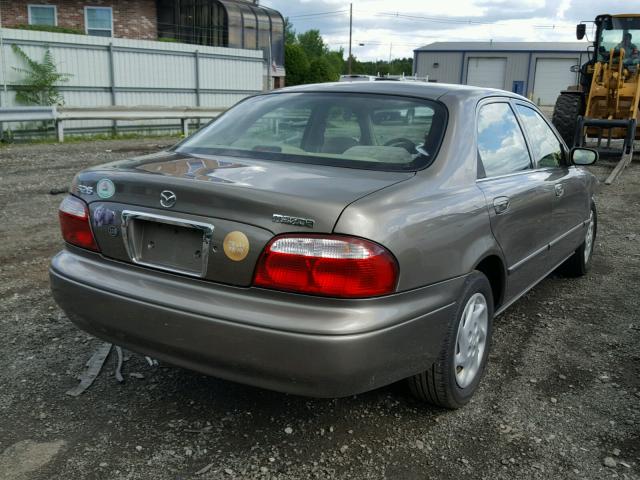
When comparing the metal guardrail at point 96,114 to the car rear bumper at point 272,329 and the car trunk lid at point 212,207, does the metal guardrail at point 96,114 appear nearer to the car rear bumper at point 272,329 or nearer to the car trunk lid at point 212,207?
the car trunk lid at point 212,207

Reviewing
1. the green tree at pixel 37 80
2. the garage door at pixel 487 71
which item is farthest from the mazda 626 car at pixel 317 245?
the garage door at pixel 487 71

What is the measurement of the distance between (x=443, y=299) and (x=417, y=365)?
1.00 ft

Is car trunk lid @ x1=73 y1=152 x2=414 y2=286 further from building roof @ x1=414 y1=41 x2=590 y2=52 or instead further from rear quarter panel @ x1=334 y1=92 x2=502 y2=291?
building roof @ x1=414 y1=41 x2=590 y2=52

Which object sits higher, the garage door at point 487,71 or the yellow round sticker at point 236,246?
the garage door at point 487,71

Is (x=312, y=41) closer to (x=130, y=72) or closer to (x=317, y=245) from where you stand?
(x=130, y=72)

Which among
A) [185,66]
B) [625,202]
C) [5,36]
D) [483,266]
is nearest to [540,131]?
[483,266]

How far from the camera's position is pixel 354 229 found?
2.40 meters

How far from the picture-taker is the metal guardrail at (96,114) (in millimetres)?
12984

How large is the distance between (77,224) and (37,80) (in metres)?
13.7

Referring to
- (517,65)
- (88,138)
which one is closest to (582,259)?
(88,138)

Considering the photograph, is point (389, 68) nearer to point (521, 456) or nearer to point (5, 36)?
point (5, 36)

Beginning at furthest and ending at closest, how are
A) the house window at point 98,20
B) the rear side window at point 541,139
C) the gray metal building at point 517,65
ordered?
the gray metal building at point 517,65
the house window at point 98,20
the rear side window at point 541,139

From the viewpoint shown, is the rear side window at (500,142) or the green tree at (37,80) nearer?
the rear side window at (500,142)

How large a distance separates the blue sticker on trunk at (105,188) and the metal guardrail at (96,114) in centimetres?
1114
